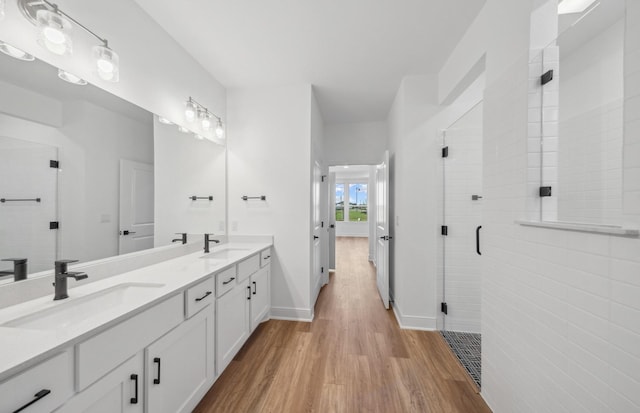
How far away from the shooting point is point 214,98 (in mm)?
2650

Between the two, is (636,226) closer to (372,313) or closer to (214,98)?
(372,313)

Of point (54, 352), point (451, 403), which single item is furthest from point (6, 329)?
point (451, 403)

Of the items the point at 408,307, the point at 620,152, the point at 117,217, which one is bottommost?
the point at 408,307

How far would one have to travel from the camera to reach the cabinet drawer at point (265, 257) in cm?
249

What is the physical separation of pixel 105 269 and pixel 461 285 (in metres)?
3.08

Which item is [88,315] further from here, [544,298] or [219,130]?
[544,298]

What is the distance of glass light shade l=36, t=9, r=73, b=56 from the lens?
3.77 feet

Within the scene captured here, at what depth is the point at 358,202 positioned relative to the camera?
30.5ft

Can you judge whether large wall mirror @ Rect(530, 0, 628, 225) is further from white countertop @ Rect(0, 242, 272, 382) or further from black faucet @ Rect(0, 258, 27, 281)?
black faucet @ Rect(0, 258, 27, 281)

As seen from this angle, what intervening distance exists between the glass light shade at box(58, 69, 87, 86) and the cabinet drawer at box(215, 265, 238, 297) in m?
1.43

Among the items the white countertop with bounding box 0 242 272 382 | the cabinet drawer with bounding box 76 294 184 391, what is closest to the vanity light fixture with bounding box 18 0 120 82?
the white countertop with bounding box 0 242 272 382

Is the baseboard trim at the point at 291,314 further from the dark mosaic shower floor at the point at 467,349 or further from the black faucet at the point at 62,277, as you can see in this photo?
the black faucet at the point at 62,277

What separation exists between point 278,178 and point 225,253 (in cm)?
102

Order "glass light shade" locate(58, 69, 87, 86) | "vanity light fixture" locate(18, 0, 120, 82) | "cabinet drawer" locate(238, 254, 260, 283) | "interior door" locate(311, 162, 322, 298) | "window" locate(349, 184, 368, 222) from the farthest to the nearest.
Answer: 1. "window" locate(349, 184, 368, 222)
2. "interior door" locate(311, 162, 322, 298)
3. "cabinet drawer" locate(238, 254, 260, 283)
4. "glass light shade" locate(58, 69, 87, 86)
5. "vanity light fixture" locate(18, 0, 120, 82)
